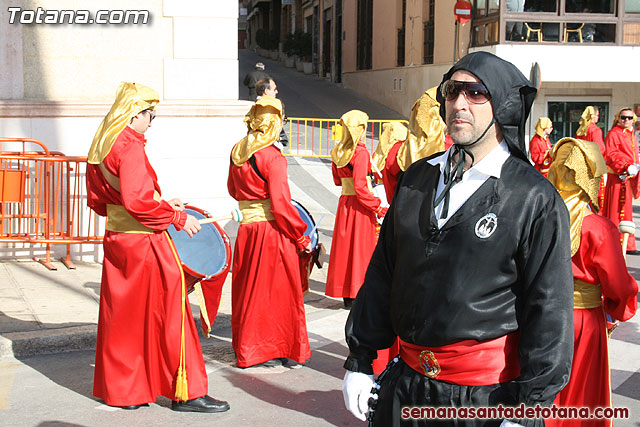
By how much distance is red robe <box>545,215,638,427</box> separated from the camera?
428 cm

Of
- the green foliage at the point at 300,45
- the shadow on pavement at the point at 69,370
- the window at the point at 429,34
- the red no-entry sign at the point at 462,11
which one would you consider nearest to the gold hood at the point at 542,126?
the red no-entry sign at the point at 462,11

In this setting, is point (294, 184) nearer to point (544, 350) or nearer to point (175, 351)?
point (175, 351)

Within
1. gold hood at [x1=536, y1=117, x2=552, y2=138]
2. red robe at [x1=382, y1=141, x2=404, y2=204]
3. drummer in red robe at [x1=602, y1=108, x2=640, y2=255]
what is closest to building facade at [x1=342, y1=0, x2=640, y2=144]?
gold hood at [x1=536, y1=117, x2=552, y2=138]

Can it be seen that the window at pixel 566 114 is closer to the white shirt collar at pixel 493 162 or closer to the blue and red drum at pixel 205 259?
the blue and red drum at pixel 205 259

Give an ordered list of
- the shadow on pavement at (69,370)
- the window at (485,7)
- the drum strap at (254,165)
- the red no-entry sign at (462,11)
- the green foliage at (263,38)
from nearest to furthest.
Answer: the shadow on pavement at (69,370) → the drum strap at (254,165) → the window at (485,7) → the red no-entry sign at (462,11) → the green foliage at (263,38)

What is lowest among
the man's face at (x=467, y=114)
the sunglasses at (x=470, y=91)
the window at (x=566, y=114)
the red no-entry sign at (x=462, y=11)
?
the man's face at (x=467, y=114)

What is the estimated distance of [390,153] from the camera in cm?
683

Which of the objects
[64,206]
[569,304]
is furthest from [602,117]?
[569,304]

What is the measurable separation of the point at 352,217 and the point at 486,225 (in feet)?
20.7

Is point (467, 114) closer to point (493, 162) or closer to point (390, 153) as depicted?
point (493, 162)

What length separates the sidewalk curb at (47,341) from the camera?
673 centimetres

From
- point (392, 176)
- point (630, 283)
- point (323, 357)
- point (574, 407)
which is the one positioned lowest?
point (323, 357)

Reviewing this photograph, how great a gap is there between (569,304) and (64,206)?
8.32 meters

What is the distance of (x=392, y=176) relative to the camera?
22.2 ft
